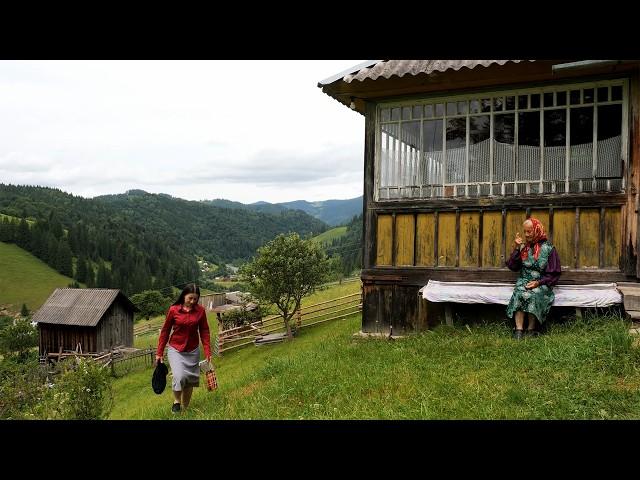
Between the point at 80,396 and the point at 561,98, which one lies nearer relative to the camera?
the point at 80,396

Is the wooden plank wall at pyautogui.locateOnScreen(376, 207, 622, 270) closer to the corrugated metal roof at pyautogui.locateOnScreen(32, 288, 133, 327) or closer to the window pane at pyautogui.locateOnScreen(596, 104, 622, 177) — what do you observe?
the window pane at pyautogui.locateOnScreen(596, 104, 622, 177)

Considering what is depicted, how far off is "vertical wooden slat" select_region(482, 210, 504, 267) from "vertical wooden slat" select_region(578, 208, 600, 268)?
1.28 metres

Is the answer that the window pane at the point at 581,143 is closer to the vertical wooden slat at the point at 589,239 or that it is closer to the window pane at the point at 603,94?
the window pane at the point at 603,94

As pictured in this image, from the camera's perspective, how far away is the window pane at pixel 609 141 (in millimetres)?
8672

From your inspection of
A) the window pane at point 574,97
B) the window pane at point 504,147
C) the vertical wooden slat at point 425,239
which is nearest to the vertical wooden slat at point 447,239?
the vertical wooden slat at point 425,239

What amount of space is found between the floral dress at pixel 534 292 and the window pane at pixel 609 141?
5.53ft

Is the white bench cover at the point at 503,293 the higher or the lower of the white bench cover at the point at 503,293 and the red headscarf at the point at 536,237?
the lower

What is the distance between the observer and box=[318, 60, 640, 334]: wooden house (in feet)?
28.3

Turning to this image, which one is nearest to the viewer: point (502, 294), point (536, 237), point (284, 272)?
point (536, 237)

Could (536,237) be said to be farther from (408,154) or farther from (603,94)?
(408,154)

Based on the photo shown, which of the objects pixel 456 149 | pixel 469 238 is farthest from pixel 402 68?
pixel 469 238

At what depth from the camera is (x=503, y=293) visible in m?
8.88

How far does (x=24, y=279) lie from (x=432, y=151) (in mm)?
110511

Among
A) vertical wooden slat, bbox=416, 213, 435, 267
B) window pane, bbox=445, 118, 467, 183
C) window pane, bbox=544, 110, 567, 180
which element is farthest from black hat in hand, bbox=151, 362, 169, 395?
window pane, bbox=544, 110, 567, 180
